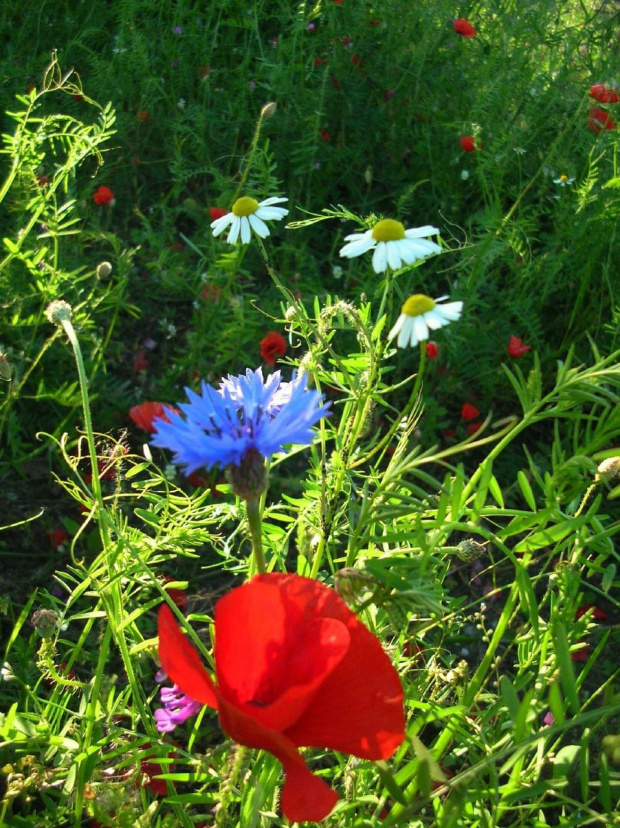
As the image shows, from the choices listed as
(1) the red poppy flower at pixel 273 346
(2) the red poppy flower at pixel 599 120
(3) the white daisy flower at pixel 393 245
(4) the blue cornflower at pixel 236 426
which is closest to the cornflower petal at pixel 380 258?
(3) the white daisy flower at pixel 393 245

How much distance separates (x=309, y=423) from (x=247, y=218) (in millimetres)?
393

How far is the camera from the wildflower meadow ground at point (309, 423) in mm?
576

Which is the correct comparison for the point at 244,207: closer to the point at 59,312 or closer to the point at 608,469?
the point at 59,312

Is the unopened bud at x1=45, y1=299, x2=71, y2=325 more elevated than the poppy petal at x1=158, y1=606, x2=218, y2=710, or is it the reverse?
the unopened bud at x1=45, y1=299, x2=71, y2=325

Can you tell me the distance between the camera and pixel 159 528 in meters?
0.81

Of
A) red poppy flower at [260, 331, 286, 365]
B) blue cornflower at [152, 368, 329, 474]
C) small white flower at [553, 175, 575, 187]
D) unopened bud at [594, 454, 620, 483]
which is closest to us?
blue cornflower at [152, 368, 329, 474]

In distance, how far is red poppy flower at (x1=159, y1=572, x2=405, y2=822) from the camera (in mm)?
535

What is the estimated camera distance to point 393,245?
2.21 feet

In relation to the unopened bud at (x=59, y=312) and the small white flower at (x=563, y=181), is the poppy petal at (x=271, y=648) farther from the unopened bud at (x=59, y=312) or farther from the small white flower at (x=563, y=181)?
the small white flower at (x=563, y=181)

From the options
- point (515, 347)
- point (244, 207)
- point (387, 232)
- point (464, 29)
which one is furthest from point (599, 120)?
point (387, 232)

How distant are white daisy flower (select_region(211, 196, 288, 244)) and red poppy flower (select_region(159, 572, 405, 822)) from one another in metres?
0.37

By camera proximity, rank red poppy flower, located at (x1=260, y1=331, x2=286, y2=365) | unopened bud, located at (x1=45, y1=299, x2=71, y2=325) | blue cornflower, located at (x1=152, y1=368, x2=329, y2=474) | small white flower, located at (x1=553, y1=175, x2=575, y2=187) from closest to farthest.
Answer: blue cornflower, located at (x1=152, y1=368, x2=329, y2=474) < unopened bud, located at (x1=45, y1=299, x2=71, y2=325) < red poppy flower, located at (x1=260, y1=331, x2=286, y2=365) < small white flower, located at (x1=553, y1=175, x2=575, y2=187)

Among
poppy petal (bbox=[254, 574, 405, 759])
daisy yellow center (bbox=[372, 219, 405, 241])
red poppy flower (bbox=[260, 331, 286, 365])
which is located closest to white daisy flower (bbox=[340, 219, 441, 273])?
daisy yellow center (bbox=[372, 219, 405, 241])

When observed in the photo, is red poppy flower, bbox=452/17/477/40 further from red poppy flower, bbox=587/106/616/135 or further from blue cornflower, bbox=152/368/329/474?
blue cornflower, bbox=152/368/329/474
